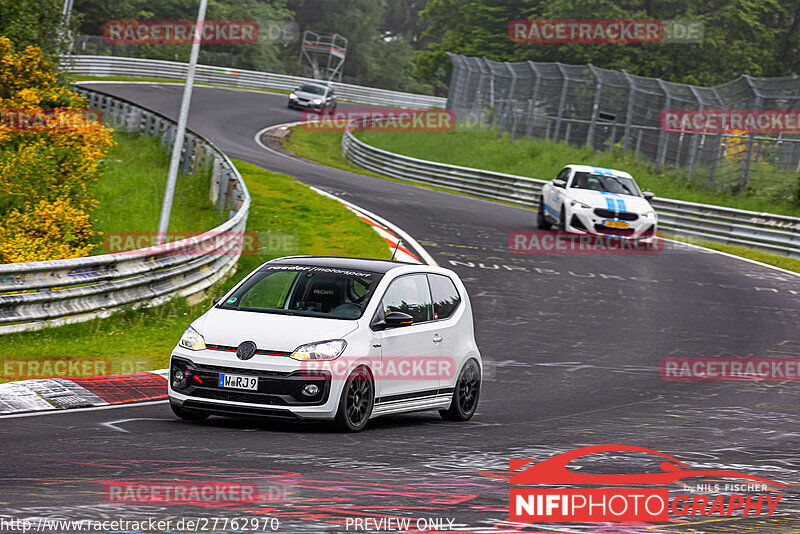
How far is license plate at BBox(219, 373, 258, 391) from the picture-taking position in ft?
28.1

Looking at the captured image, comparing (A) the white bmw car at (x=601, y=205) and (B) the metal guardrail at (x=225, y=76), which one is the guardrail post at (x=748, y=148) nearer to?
(A) the white bmw car at (x=601, y=205)

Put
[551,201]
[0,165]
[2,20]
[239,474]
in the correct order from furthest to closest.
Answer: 1. [551,201]
2. [2,20]
3. [0,165]
4. [239,474]

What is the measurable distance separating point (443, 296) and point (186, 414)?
9.39 feet

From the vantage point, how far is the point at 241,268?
19172 mm

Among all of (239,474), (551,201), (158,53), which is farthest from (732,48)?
(239,474)

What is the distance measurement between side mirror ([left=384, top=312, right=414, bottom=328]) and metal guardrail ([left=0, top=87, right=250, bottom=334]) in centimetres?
496

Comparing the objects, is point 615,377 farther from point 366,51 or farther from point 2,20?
point 366,51

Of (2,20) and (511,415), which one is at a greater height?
(2,20)

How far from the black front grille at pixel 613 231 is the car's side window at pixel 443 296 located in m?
14.5

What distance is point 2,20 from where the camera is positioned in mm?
22594

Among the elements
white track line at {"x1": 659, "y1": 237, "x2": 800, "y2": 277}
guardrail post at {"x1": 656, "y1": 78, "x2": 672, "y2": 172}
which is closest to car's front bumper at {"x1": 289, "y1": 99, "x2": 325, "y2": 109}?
guardrail post at {"x1": 656, "y1": 78, "x2": 672, "y2": 172}

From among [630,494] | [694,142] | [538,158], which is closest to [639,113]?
[694,142]

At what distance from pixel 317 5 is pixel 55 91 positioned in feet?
276

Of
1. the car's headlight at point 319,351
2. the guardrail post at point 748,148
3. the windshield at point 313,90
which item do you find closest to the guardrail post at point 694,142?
the guardrail post at point 748,148
